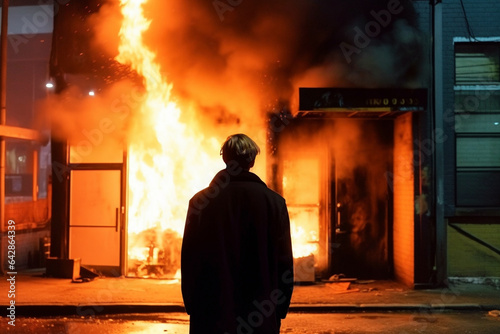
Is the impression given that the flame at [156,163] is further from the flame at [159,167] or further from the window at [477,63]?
the window at [477,63]

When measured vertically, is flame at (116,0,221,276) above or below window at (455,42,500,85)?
below

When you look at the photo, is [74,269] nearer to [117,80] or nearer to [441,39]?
[117,80]

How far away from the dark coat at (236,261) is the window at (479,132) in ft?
27.4

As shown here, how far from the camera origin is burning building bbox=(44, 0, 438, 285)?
34.7 ft

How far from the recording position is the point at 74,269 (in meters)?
10.4

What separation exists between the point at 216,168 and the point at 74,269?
368 cm

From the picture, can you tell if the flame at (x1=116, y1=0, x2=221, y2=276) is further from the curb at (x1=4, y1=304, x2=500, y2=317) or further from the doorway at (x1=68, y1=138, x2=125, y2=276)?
the curb at (x1=4, y1=304, x2=500, y2=317)

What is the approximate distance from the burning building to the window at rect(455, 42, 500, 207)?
1171 millimetres

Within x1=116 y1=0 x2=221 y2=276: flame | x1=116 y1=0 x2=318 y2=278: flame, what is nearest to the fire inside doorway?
x1=116 y1=0 x2=318 y2=278: flame

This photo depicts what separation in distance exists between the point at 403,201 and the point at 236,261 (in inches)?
323

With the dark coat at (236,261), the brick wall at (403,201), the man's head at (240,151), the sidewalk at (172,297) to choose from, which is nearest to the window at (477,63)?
the brick wall at (403,201)

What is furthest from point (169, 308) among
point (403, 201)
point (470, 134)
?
point (470, 134)

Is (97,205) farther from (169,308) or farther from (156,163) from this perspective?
(169,308)

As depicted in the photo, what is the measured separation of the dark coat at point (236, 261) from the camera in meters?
2.89
